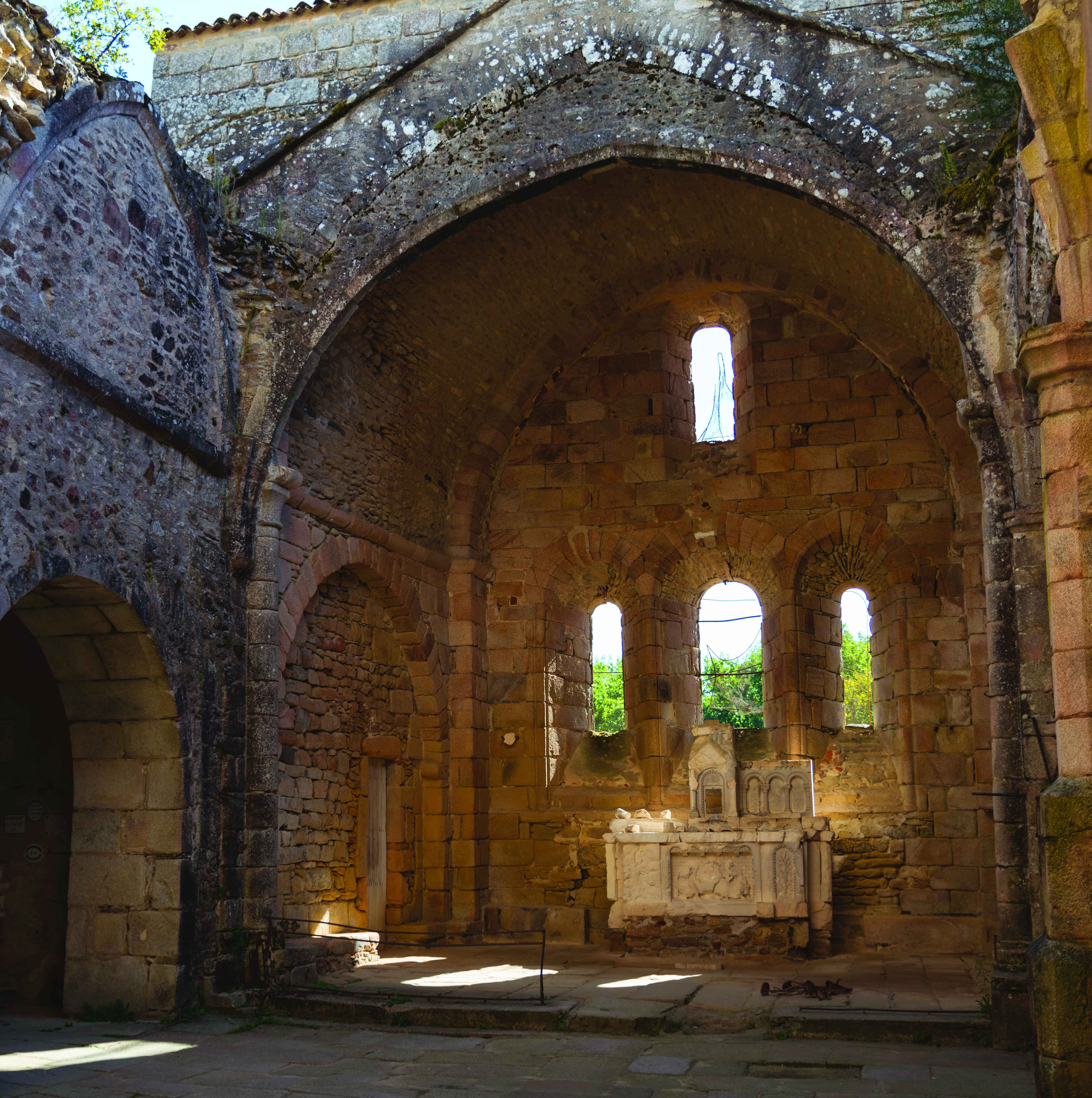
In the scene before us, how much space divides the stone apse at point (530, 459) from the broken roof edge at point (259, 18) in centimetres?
5

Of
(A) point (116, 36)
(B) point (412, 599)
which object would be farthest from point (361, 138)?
(B) point (412, 599)

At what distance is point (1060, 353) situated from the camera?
13.3ft

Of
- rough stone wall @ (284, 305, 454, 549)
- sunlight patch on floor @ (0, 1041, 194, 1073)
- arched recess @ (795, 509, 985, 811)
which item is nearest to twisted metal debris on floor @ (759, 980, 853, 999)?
arched recess @ (795, 509, 985, 811)

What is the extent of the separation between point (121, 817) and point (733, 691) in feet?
73.9

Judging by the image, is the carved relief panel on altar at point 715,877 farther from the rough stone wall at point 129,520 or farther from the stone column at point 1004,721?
the rough stone wall at point 129,520

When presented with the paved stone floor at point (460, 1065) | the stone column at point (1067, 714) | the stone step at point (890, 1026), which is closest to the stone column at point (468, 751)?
the paved stone floor at point (460, 1065)

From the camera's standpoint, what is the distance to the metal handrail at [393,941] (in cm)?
836

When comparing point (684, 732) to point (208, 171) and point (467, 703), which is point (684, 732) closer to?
point (467, 703)

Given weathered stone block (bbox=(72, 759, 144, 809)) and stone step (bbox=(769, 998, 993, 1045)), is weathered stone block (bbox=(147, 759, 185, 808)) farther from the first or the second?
stone step (bbox=(769, 998, 993, 1045))

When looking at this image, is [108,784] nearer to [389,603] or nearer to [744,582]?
[389,603]

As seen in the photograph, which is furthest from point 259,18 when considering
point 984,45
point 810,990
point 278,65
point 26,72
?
point 810,990

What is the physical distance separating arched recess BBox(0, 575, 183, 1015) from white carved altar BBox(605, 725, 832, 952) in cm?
379

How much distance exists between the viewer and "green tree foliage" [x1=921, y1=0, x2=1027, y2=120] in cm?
810

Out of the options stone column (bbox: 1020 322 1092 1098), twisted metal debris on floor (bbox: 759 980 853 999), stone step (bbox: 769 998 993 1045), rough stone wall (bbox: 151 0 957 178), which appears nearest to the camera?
stone column (bbox: 1020 322 1092 1098)
